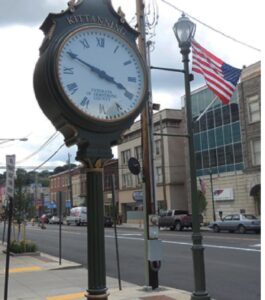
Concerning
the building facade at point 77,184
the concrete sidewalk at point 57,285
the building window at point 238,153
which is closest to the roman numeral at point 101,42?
the concrete sidewalk at point 57,285

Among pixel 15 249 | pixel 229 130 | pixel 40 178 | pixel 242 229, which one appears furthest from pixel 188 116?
pixel 40 178

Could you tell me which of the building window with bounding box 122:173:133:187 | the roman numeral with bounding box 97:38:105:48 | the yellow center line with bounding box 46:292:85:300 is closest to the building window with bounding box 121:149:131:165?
the building window with bounding box 122:173:133:187

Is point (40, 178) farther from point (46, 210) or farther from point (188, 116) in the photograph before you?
point (188, 116)

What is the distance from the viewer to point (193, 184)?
7934 millimetres

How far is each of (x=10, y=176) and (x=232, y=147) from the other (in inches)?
1485

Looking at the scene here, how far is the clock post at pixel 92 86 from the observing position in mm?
3887

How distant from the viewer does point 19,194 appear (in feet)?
82.1

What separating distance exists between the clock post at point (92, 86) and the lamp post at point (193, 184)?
3.94 meters

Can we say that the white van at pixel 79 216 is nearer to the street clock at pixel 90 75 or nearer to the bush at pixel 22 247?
the bush at pixel 22 247

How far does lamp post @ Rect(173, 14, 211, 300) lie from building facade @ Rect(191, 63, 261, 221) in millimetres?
31519

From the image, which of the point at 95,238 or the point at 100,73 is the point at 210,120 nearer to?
the point at 100,73

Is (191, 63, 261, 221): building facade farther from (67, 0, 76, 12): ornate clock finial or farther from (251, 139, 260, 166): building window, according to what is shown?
(67, 0, 76, 12): ornate clock finial

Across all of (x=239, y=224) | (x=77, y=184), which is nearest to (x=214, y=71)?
(x=239, y=224)

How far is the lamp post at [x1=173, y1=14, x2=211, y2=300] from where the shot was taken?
7.68 meters
